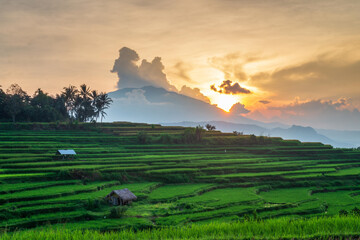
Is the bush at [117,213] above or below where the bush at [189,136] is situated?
below

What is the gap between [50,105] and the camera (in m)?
68.0

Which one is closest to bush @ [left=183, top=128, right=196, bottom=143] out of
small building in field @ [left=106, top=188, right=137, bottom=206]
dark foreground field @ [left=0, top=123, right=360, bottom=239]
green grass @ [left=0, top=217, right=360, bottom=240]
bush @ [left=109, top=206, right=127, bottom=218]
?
dark foreground field @ [left=0, top=123, right=360, bottom=239]

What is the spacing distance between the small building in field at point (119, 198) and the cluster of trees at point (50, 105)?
42941 mm

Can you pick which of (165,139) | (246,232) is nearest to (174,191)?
(246,232)

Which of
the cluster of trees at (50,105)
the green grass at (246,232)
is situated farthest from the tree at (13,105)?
the green grass at (246,232)

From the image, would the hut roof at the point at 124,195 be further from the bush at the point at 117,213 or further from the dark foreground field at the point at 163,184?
the bush at the point at 117,213

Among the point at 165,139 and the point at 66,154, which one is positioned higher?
the point at 165,139

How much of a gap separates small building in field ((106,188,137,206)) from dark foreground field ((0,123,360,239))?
1.97ft

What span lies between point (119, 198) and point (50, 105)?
53.3 metres

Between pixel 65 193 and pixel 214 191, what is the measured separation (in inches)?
589

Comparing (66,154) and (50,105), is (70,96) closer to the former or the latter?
(50,105)

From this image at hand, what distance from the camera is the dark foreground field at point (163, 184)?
18875 millimetres

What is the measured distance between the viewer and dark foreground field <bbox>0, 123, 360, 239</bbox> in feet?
61.9

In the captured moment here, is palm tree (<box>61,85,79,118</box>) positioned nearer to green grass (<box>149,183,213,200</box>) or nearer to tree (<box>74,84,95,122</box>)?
tree (<box>74,84,95,122</box>)
